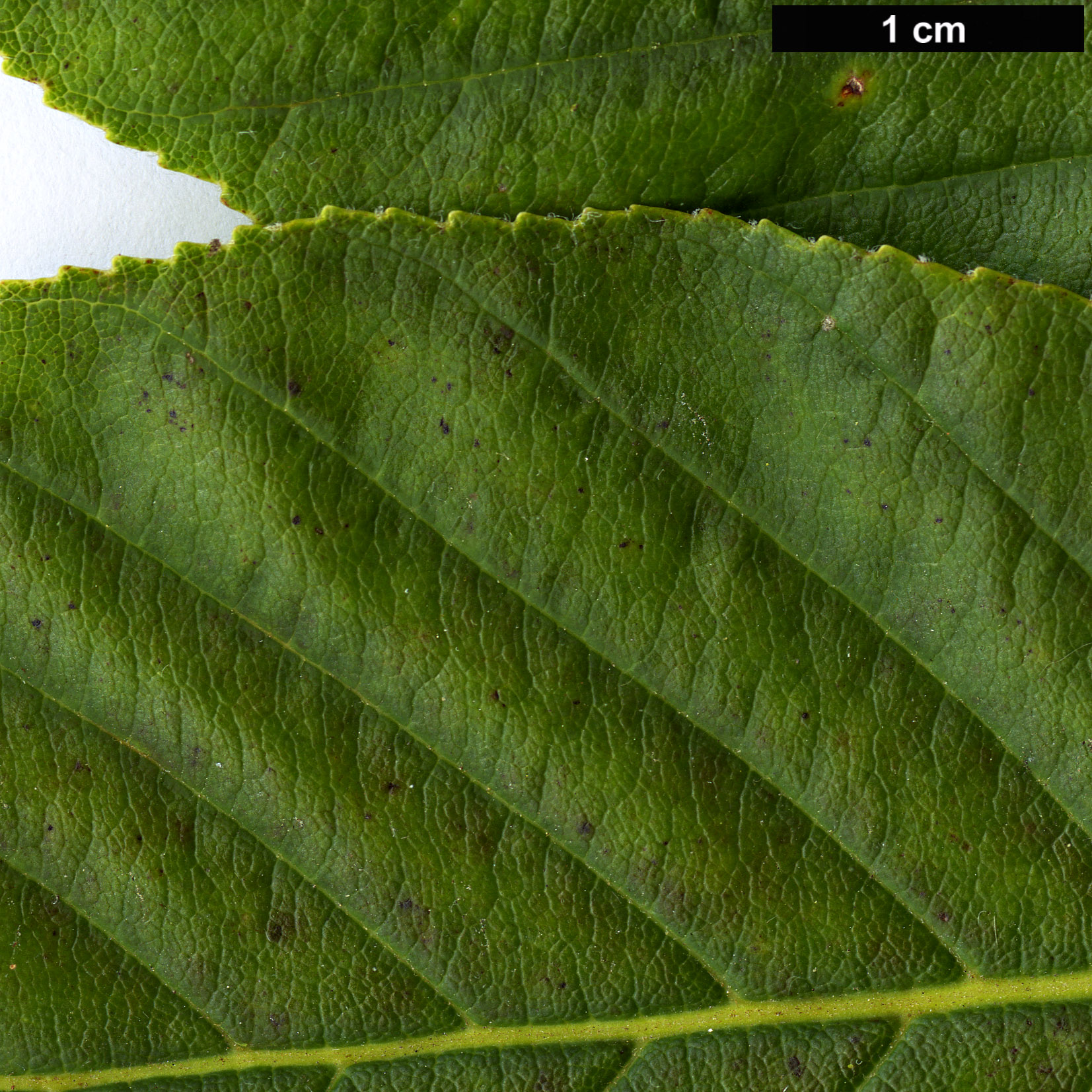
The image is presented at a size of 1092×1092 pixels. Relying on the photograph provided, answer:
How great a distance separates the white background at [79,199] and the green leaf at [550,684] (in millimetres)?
723

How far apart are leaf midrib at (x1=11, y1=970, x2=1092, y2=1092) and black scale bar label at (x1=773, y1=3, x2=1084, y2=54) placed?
52.8 inches

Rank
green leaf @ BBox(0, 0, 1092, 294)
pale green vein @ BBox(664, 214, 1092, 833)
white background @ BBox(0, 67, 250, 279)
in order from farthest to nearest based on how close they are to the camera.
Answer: white background @ BBox(0, 67, 250, 279), green leaf @ BBox(0, 0, 1092, 294), pale green vein @ BBox(664, 214, 1092, 833)

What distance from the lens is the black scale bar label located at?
1692 millimetres

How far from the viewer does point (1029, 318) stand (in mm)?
1578

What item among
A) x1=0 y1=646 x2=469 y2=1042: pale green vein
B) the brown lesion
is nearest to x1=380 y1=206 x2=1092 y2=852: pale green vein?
the brown lesion

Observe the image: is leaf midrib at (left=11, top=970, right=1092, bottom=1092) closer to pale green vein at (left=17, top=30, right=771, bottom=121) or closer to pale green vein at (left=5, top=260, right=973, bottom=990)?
pale green vein at (left=5, top=260, right=973, bottom=990)

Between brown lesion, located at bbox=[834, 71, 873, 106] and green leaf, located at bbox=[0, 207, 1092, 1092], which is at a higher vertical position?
brown lesion, located at bbox=[834, 71, 873, 106]

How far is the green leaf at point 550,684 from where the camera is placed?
1584 mm

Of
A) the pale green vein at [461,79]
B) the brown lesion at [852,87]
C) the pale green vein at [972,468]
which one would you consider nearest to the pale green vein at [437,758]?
the pale green vein at [972,468]

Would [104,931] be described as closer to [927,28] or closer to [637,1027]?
[637,1027]

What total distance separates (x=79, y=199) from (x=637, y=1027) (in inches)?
71.3

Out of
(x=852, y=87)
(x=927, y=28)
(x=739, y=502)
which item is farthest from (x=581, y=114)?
(x=739, y=502)

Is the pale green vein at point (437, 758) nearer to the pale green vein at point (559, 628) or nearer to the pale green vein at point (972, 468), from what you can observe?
the pale green vein at point (559, 628)

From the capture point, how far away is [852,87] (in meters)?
1.72
